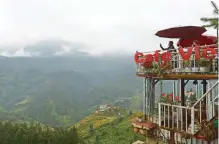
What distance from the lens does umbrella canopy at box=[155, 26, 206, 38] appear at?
16.2 metres

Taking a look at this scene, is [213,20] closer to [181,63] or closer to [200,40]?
Result: [181,63]

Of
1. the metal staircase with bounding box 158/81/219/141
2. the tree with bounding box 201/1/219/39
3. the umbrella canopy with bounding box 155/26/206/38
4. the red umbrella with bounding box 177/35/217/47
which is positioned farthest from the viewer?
the red umbrella with bounding box 177/35/217/47

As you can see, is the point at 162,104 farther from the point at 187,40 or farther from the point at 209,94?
the point at 187,40

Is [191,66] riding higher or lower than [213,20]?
lower

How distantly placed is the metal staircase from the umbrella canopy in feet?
12.6

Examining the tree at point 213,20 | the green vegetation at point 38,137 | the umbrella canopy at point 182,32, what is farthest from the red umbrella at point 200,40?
the green vegetation at point 38,137

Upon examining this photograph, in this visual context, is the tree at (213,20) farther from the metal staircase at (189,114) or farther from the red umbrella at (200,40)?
the red umbrella at (200,40)

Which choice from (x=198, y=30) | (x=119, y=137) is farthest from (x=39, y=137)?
(x=198, y=30)

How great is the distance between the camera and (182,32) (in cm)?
1664

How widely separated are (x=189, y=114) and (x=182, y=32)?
473 cm

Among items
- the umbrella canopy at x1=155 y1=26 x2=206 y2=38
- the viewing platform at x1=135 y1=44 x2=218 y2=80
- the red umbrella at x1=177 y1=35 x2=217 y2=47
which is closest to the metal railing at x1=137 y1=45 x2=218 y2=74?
the viewing platform at x1=135 y1=44 x2=218 y2=80

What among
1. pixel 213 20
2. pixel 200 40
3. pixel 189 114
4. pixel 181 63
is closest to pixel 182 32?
pixel 200 40

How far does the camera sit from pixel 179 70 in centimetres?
1465

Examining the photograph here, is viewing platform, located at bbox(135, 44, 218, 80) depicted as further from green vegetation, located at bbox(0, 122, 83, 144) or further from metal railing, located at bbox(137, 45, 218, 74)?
green vegetation, located at bbox(0, 122, 83, 144)
